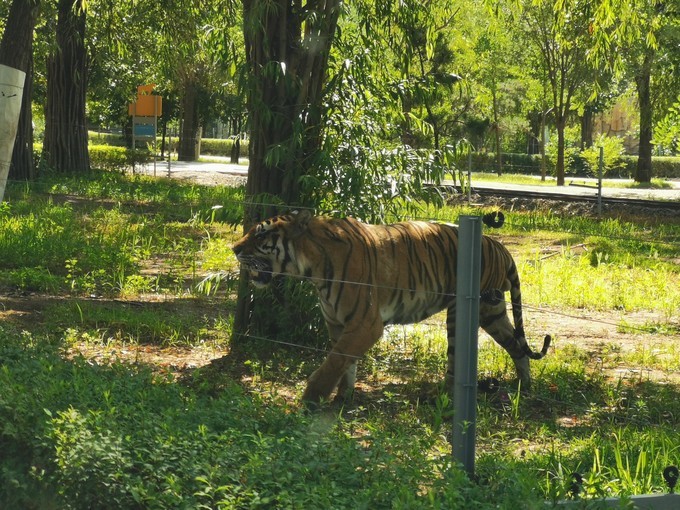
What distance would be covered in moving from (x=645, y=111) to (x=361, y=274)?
25.3 meters

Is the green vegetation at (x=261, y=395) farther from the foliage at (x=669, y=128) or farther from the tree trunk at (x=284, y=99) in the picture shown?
the foliage at (x=669, y=128)

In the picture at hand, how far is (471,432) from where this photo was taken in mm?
4418

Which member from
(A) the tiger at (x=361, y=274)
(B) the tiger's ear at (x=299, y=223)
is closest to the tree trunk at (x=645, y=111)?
(A) the tiger at (x=361, y=274)

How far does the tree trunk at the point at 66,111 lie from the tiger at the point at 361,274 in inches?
709

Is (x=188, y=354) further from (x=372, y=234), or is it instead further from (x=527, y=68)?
(x=527, y=68)

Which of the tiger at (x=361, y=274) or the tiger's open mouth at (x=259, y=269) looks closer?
the tiger at (x=361, y=274)

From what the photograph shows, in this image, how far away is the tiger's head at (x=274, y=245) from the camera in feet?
23.2

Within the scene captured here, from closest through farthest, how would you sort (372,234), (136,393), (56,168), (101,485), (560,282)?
1. (101,485)
2. (136,393)
3. (372,234)
4. (560,282)
5. (56,168)

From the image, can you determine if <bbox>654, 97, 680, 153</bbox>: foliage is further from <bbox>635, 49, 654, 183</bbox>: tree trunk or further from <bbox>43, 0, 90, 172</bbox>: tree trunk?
<bbox>43, 0, 90, 172</bbox>: tree trunk

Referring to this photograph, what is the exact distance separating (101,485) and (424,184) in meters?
5.14

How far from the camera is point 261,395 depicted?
6734 millimetres

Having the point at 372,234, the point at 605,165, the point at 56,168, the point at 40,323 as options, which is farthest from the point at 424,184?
the point at 605,165

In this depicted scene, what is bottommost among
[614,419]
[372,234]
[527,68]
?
[614,419]

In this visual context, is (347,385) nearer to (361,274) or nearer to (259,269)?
(361,274)
